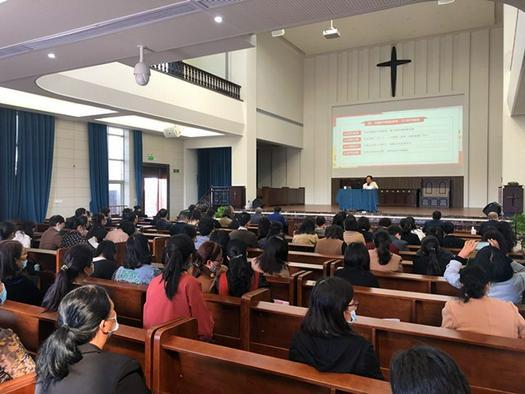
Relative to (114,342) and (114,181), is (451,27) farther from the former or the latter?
(114,342)

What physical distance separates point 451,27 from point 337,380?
13.3 metres

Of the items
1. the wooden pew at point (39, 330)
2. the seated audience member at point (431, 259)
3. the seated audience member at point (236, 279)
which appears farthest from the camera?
the seated audience member at point (431, 259)

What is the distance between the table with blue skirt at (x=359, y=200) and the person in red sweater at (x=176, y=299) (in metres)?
8.17

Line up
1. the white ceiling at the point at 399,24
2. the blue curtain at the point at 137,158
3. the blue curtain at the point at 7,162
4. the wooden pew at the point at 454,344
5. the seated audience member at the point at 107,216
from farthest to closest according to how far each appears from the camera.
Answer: the white ceiling at the point at 399,24 < the blue curtain at the point at 137,158 < the blue curtain at the point at 7,162 < the seated audience member at the point at 107,216 < the wooden pew at the point at 454,344

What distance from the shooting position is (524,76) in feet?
18.5

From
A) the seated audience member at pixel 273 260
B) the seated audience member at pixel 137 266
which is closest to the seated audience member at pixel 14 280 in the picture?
the seated audience member at pixel 137 266

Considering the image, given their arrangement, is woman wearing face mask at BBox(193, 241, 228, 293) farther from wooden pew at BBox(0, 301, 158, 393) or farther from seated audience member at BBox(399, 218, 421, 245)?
seated audience member at BBox(399, 218, 421, 245)

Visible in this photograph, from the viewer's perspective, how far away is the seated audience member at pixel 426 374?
0.79m

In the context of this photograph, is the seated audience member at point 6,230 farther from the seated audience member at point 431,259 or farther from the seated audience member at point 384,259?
the seated audience member at point 431,259

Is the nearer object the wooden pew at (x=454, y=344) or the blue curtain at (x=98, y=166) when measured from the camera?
the wooden pew at (x=454, y=344)

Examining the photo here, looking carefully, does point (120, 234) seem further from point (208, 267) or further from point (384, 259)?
point (384, 259)

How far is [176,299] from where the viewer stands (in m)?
2.05

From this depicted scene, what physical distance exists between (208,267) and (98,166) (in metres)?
7.32

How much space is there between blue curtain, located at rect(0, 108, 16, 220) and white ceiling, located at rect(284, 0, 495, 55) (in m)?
8.20
